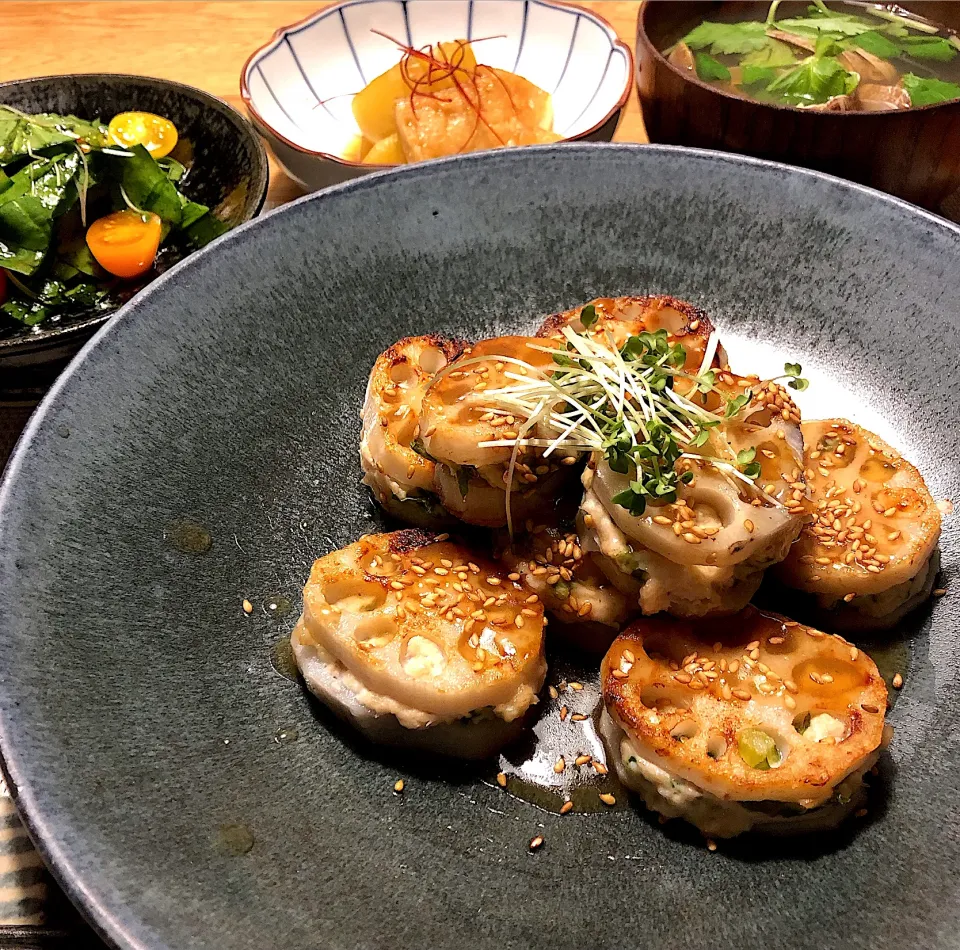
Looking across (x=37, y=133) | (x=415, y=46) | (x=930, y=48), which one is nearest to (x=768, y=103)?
(x=930, y=48)

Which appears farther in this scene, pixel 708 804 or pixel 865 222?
pixel 865 222

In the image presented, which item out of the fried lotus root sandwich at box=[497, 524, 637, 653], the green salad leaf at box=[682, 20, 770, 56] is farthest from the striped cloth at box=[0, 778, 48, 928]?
the green salad leaf at box=[682, 20, 770, 56]

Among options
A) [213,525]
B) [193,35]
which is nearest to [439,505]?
[213,525]

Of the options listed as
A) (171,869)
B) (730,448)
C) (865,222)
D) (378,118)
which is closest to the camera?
(171,869)

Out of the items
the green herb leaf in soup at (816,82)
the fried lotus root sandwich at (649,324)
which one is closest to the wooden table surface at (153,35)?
the green herb leaf in soup at (816,82)

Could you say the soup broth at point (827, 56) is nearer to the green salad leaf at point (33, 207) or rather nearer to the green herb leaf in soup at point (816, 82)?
the green herb leaf in soup at point (816, 82)

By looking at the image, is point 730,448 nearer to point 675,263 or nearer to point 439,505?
point 439,505
